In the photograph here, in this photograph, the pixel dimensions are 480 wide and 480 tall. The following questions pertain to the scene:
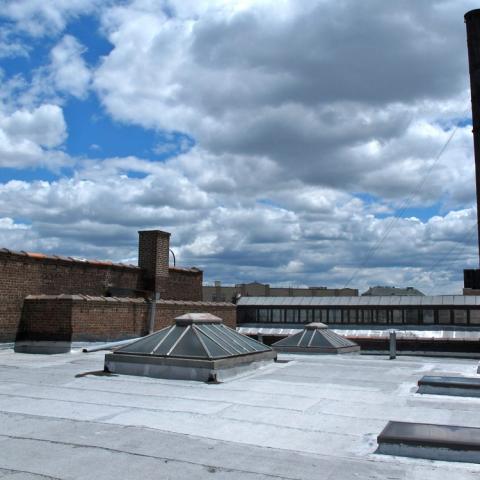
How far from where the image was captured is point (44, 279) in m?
19.6

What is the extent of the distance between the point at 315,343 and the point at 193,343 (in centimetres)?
890

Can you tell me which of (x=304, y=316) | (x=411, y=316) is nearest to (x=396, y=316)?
(x=411, y=316)

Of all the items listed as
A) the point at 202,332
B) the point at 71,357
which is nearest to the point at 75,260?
the point at 71,357

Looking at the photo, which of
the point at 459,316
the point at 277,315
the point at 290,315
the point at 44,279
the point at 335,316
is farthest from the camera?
the point at 277,315

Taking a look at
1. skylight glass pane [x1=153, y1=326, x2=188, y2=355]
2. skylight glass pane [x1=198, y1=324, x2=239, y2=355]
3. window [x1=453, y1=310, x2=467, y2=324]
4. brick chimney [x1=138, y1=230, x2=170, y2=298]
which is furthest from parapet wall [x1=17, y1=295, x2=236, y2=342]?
window [x1=453, y1=310, x2=467, y2=324]

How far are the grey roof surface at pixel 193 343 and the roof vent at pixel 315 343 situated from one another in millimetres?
6370

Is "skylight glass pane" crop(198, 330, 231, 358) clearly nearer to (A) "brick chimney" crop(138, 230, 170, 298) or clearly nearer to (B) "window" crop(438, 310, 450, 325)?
(A) "brick chimney" crop(138, 230, 170, 298)

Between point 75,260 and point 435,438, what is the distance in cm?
1679

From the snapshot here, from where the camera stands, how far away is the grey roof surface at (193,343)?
12.5 meters

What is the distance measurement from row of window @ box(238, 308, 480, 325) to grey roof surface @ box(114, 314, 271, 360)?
2887 centimetres

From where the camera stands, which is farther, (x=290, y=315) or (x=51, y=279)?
(x=290, y=315)

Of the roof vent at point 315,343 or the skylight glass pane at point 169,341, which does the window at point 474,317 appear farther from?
the skylight glass pane at point 169,341

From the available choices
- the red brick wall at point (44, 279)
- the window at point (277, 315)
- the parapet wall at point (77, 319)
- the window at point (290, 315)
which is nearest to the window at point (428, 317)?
the window at point (290, 315)

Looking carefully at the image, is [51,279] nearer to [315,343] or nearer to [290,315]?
[315,343]
